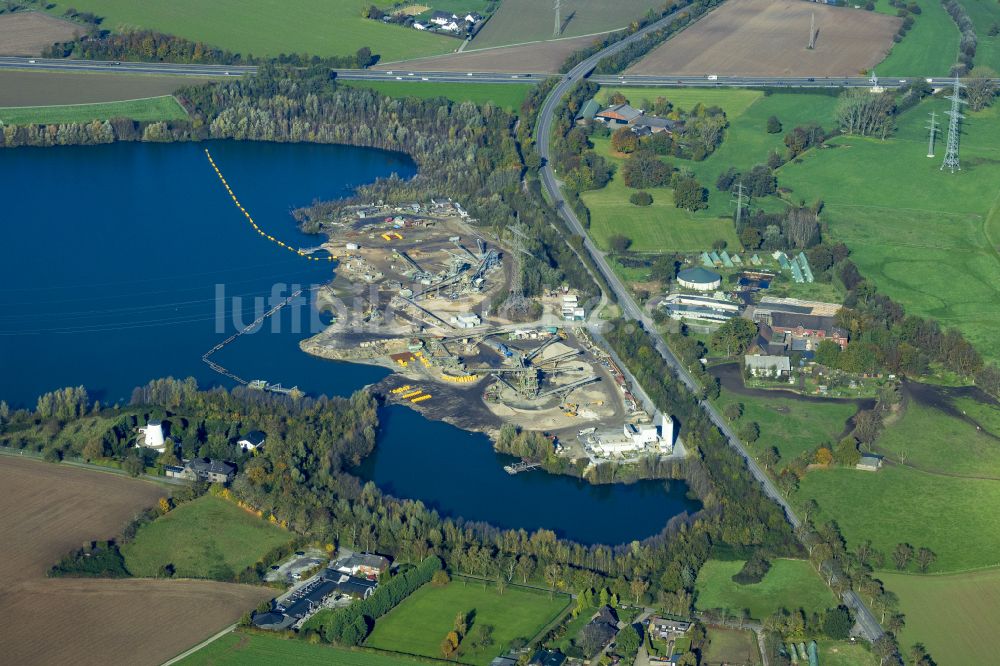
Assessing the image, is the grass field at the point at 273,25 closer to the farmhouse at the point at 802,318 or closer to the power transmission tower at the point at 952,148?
the power transmission tower at the point at 952,148

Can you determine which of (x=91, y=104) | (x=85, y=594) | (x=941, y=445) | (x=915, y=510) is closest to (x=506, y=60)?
(x=91, y=104)

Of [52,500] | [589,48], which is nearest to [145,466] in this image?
[52,500]

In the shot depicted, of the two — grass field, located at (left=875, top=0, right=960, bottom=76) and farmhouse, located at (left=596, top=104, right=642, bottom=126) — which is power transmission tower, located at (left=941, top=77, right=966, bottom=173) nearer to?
grass field, located at (left=875, top=0, right=960, bottom=76)

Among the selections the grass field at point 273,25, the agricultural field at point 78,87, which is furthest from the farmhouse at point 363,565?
the grass field at point 273,25

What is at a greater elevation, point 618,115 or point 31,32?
point 31,32

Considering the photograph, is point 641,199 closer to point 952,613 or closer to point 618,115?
point 618,115

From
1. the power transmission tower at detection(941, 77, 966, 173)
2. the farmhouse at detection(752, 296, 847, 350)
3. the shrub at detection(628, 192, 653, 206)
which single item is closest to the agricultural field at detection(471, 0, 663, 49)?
the power transmission tower at detection(941, 77, 966, 173)
